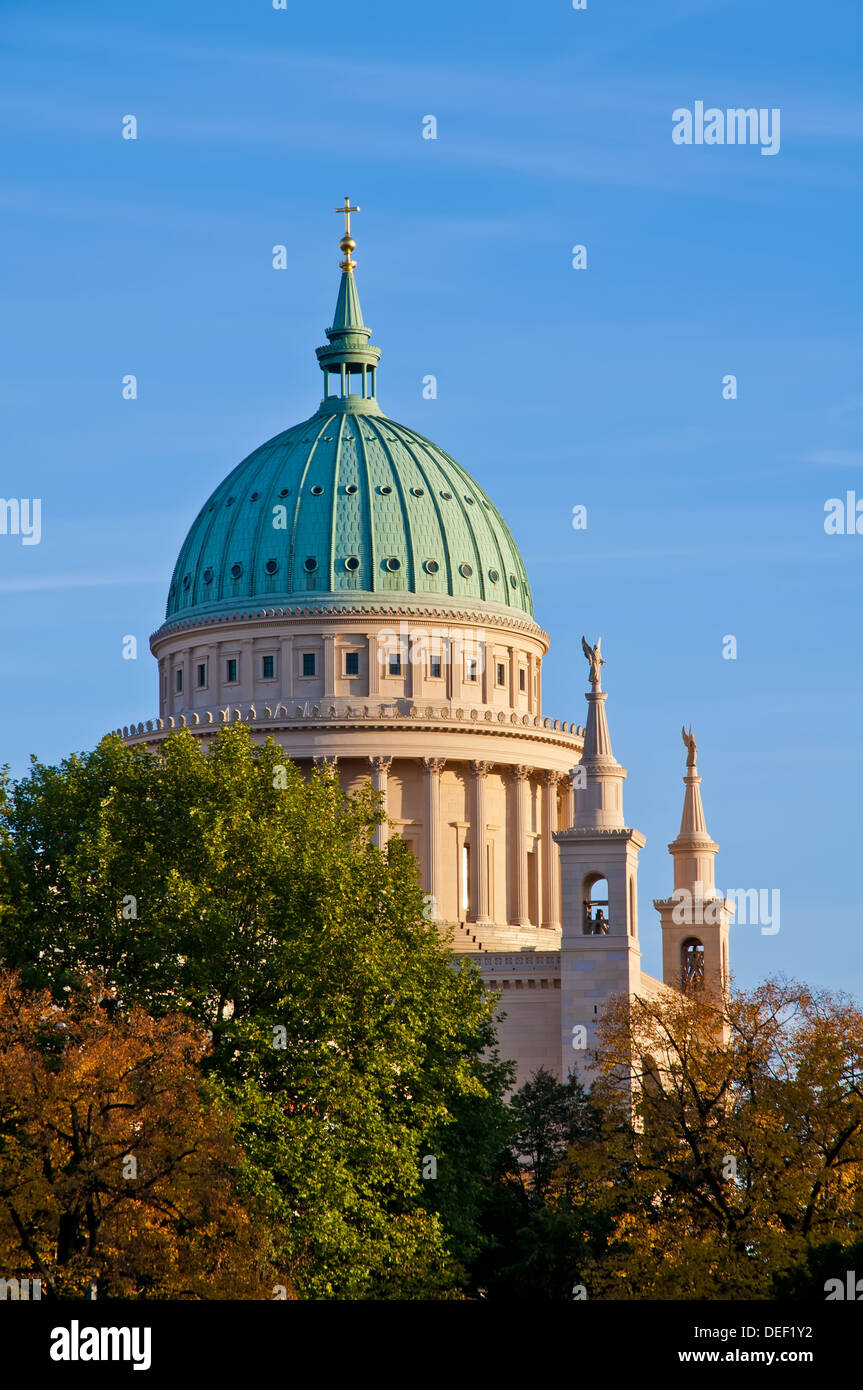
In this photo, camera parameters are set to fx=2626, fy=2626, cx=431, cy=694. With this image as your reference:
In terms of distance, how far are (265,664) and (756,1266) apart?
Result: 73.8 m

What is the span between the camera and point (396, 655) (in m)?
128

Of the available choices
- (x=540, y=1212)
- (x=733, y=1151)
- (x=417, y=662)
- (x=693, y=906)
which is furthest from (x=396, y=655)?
(x=733, y=1151)

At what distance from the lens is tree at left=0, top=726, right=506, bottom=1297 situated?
61156 mm

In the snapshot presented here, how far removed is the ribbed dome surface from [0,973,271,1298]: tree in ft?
239

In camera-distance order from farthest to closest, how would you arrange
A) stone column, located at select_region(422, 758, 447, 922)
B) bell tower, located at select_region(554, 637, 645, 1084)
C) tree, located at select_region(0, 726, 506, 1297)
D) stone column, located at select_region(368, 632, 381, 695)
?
1. stone column, located at select_region(368, 632, 381, 695)
2. stone column, located at select_region(422, 758, 447, 922)
3. bell tower, located at select_region(554, 637, 645, 1084)
4. tree, located at select_region(0, 726, 506, 1297)

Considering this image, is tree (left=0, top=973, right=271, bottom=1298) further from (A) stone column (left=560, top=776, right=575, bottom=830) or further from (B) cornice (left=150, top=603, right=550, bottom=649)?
(A) stone column (left=560, top=776, right=575, bottom=830)

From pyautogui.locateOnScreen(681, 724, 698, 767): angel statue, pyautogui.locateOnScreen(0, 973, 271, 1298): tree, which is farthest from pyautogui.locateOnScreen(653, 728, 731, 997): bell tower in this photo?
pyautogui.locateOnScreen(0, 973, 271, 1298): tree

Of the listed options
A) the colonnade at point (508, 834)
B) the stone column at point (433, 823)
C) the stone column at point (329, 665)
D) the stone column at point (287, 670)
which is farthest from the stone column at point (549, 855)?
the stone column at point (287, 670)

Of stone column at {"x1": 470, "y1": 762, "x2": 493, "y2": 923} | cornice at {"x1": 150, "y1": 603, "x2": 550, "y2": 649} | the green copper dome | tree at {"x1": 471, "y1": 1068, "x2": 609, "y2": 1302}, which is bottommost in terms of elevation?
tree at {"x1": 471, "y1": 1068, "x2": 609, "y2": 1302}

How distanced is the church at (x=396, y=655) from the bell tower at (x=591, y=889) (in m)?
11.8

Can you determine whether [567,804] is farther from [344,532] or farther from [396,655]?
[344,532]

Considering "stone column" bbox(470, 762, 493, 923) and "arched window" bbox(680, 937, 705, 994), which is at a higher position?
"stone column" bbox(470, 762, 493, 923)

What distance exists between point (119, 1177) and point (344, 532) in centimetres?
7727

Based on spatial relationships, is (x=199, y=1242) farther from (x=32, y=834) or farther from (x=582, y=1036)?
(x=582, y=1036)
